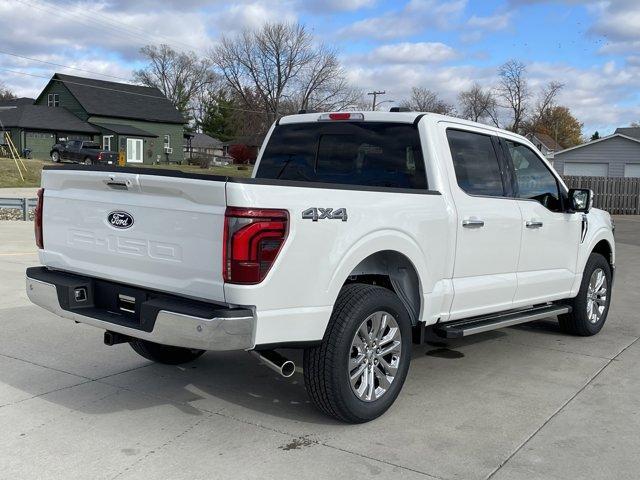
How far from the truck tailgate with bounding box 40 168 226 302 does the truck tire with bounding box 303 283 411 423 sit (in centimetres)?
80

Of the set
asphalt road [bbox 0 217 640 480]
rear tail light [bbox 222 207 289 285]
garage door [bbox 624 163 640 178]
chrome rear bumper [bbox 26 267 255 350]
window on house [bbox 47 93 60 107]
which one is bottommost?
asphalt road [bbox 0 217 640 480]

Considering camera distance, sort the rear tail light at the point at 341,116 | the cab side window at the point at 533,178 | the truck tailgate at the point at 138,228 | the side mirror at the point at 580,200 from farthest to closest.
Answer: the side mirror at the point at 580,200
the cab side window at the point at 533,178
the rear tail light at the point at 341,116
the truck tailgate at the point at 138,228

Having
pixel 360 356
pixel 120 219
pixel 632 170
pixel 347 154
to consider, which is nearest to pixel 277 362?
pixel 360 356

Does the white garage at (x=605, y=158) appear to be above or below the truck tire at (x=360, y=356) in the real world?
above

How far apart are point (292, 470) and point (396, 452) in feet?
2.15

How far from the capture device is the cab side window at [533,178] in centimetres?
591

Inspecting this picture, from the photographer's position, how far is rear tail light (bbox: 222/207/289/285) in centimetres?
353

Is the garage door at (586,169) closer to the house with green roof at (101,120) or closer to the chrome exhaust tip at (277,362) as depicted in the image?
the house with green roof at (101,120)

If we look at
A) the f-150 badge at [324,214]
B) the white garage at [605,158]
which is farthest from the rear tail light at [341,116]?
the white garage at [605,158]

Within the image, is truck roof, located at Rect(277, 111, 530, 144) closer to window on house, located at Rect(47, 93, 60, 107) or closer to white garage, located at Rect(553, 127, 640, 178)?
white garage, located at Rect(553, 127, 640, 178)

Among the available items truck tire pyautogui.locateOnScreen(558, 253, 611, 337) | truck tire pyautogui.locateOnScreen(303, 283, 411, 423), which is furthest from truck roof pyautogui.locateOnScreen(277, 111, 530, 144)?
truck tire pyautogui.locateOnScreen(558, 253, 611, 337)

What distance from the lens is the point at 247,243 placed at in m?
3.54

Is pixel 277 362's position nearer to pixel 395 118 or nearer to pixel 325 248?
pixel 325 248

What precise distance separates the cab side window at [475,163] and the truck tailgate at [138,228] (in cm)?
228
